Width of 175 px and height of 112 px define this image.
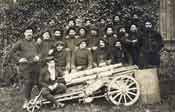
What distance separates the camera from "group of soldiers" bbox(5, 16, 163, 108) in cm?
891

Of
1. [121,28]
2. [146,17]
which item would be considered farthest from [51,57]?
[146,17]

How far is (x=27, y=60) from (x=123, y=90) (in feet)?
7.24

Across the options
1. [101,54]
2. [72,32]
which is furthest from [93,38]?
[101,54]

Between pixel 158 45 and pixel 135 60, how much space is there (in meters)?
0.69

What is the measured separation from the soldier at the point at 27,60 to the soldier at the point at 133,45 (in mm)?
2392

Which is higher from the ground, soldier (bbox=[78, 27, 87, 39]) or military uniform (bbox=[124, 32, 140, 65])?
soldier (bbox=[78, 27, 87, 39])

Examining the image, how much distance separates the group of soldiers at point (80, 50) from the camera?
29.2 ft

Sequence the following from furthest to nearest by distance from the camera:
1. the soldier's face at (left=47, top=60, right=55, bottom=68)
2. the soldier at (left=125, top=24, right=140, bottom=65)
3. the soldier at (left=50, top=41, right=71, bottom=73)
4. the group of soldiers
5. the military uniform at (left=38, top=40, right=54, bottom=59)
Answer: the soldier at (left=125, top=24, right=140, bottom=65) < the military uniform at (left=38, top=40, right=54, bottom=59) < the soldier at (left=50, top=41, right=71, bottom=73) < the soldier's face at (left=47, top=60, right=55, bottom=68) < the group of soldiers

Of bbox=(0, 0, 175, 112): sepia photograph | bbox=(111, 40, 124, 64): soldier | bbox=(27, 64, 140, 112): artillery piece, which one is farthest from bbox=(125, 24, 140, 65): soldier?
bbox=(27, 64, 140, 112): artillery piece

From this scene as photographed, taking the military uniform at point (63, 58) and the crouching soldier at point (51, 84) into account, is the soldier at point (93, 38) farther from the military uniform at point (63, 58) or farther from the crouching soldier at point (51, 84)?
the crouching soldier at point (51, 84)

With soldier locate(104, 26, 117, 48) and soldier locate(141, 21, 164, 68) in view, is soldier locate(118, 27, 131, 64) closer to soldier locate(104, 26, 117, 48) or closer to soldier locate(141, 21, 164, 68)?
soldier locate(104, 26, 117, 48)

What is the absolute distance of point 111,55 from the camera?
32.1ft

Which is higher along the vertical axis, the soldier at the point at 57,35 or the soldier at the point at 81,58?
the soldier at the point at 57,35

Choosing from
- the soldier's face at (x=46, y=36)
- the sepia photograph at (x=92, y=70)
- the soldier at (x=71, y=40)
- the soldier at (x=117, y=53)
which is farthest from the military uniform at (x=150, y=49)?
the soldier's face at (x=46, y=36)
